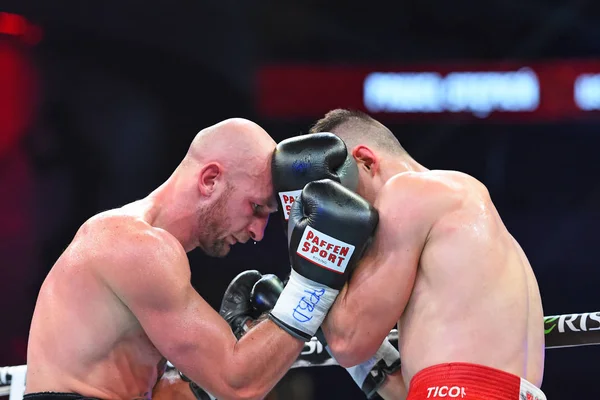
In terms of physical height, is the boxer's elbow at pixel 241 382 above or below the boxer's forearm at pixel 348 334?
below

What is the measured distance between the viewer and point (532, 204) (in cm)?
607

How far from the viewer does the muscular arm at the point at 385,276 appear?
2119 mm

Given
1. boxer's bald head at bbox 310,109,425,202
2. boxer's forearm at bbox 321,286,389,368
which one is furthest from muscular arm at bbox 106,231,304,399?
boxer's bald head at bbox 310,109,425,202

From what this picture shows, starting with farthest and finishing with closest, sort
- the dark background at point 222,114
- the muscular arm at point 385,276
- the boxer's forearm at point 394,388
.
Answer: the dark background at point 222,114
the boxer's forearm at point 394,388
the muscular arm at point 385,276

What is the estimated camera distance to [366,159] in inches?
101

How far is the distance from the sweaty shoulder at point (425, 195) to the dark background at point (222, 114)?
3.50m

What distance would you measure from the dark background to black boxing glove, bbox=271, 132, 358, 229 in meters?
3.21

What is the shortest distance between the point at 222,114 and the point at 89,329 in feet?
13.0

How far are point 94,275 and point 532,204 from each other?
4.45m

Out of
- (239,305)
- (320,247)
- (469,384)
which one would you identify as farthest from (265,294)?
(469,384)

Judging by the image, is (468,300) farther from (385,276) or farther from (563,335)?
(563,335)

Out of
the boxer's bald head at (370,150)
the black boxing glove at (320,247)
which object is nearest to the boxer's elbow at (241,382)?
the black boxing glove at (320,247)

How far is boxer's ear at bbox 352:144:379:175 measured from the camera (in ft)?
8.33

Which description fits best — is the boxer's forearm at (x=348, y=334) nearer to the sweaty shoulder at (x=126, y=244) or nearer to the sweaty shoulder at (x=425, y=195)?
the sweaty shoulder at (x=425, y=195)
